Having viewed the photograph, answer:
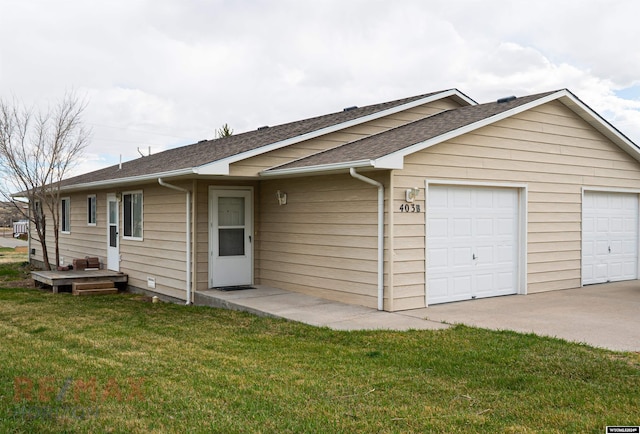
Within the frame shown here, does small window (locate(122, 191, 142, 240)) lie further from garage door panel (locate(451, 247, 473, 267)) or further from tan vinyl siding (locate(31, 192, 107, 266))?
garage door panel (locate(451, 247, 473, 267))

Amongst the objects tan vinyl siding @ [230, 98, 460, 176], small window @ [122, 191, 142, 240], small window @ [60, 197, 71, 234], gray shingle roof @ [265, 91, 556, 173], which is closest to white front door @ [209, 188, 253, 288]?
tan vinyl siding @ [230, 98, 460, 176]

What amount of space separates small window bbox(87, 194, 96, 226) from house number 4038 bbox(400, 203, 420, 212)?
9452 mm

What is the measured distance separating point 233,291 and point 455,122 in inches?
195

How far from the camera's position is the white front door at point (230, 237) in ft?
36.0

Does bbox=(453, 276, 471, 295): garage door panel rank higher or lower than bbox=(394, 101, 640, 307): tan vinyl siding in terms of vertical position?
lower

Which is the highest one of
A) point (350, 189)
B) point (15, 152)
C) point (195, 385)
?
point (15, 152)

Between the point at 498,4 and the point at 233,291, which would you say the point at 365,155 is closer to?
the point at 233,291

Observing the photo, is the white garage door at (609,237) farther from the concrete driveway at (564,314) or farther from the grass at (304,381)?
the grass at (304,381)

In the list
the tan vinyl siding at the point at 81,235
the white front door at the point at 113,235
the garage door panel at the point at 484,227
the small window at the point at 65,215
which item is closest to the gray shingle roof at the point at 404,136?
the garage door panel at the point at 484,227

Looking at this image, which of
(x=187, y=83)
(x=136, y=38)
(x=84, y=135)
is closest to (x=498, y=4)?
(x=136, y=38)

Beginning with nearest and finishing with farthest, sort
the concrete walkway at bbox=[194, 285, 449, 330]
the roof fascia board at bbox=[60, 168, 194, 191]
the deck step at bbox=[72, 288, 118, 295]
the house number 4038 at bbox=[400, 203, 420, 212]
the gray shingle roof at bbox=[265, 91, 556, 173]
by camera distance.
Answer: the concrete walkway at bbox=[194, 285, 449, 330], the house number 4038 at bbox=[400, 203, 420, 212], the gray shingle roof at bbox=[265, 91, 556, 173], the roof fascia board at bbox=[60, 168, 194, 191], the deck step at bbox=[72, 288, 118, 295]

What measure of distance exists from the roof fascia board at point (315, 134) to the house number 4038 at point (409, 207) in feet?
8.71

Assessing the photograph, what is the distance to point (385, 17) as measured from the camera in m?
13.2

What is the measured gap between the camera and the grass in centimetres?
426
